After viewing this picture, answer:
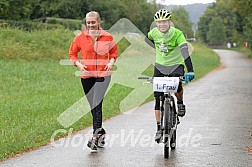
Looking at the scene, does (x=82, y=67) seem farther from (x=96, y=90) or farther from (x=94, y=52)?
(x=96, y=90)

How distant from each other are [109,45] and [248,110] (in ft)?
23.5

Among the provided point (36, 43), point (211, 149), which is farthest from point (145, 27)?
point (211, 149)

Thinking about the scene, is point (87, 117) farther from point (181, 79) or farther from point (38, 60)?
point (38, 60)

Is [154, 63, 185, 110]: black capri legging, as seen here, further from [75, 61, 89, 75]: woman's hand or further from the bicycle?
[75, 61, 89, 75]: woman's hand

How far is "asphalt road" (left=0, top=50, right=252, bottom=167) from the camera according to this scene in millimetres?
8000

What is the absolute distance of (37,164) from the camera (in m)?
7.82

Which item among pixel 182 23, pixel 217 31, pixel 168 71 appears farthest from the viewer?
pixel 217 31

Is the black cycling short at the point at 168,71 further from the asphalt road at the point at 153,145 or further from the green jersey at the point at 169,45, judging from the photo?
the asphalt road at the point at 153,145

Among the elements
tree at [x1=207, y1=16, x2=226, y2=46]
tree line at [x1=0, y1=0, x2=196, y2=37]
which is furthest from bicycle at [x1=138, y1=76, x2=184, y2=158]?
tree at [x1=207, y1=16, x2=226, y2=46]

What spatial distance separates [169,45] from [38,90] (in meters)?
10.5

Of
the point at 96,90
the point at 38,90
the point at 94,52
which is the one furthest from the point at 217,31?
the point at 94,52

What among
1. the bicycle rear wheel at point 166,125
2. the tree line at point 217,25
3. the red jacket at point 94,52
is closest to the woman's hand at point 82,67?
the red jacket at point 94,52

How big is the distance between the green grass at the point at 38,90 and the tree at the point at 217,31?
99.8 metres

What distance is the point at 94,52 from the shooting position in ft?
28.5
